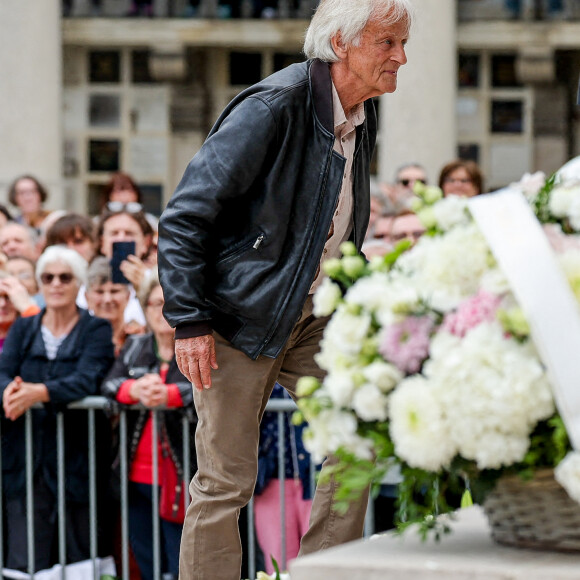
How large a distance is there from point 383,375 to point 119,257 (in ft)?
15.0

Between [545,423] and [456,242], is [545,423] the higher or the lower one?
the lower one

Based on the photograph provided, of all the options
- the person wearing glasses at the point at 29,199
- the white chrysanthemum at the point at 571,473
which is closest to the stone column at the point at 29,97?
the person wearing glasses at the point at 29,199

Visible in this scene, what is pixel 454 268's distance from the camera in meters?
2.50

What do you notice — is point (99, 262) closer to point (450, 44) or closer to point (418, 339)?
point (418, 339)

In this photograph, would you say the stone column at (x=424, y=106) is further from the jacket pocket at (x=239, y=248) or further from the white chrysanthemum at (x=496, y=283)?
the white chrysanthemum at (x=496, y=283)

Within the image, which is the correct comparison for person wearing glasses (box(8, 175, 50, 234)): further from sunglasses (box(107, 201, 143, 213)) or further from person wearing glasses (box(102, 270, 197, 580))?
person wearing glasses (box(102, 270, 197, 580))

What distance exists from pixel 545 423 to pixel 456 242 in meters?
0.35

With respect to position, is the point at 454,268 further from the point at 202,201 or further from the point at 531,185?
the point at 202,201

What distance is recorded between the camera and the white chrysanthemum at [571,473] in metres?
2.30

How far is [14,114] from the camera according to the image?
1336cm

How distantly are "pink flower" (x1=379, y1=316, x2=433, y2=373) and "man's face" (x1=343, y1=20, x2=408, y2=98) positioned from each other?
5.43 feet

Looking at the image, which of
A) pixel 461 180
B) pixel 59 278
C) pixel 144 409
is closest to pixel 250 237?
pixel 144 409

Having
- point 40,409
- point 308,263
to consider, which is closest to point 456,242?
point 308,263

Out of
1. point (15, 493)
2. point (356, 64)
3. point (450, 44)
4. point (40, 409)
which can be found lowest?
point (15, 493)
